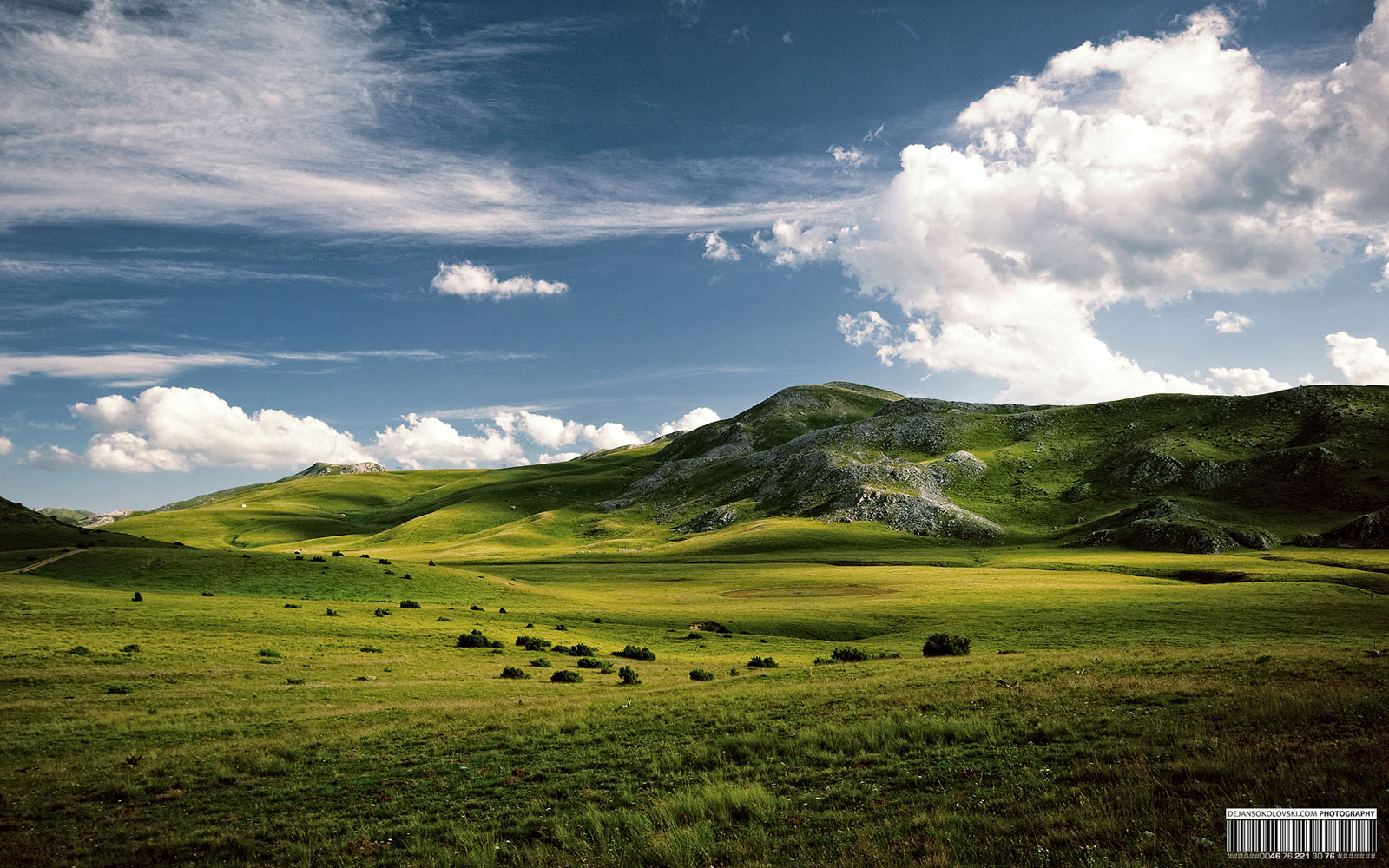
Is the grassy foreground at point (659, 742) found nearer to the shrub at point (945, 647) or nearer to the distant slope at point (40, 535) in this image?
the shrub at point (945, 647)

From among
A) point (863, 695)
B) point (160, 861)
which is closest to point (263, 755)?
point (160, 861)

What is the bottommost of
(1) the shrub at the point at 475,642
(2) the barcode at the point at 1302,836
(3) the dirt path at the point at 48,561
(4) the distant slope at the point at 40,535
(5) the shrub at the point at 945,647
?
(1) the shrub at the point at 475,642

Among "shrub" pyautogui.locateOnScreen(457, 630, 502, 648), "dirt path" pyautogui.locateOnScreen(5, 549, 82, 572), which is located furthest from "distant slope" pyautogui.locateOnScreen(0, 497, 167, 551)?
"shrub" pyautogui.locateOnScreen(457, 630, 502, 648)

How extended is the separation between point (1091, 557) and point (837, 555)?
145ft

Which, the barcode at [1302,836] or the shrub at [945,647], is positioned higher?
the barcode at [1302,836]

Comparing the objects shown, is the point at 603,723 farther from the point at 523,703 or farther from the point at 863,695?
the point at 863,695

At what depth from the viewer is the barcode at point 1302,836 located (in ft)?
31.7

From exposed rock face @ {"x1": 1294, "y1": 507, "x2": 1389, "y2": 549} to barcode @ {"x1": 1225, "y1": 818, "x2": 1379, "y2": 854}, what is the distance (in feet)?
450

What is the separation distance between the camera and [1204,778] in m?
13.3

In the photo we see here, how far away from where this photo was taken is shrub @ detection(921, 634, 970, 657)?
43469 mm

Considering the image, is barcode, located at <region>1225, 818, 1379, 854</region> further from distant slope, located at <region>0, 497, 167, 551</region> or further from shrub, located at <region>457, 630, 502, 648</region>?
distant slope, located at <region>0, 497, 167, 551</region>

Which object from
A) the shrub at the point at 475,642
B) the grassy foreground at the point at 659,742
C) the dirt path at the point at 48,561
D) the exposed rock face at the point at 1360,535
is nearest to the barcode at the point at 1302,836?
the grassy foreground at the point at 659,742

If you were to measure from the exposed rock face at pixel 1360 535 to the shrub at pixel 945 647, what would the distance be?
10850 cm

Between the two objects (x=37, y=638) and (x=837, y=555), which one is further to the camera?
(x=837, y=555)
